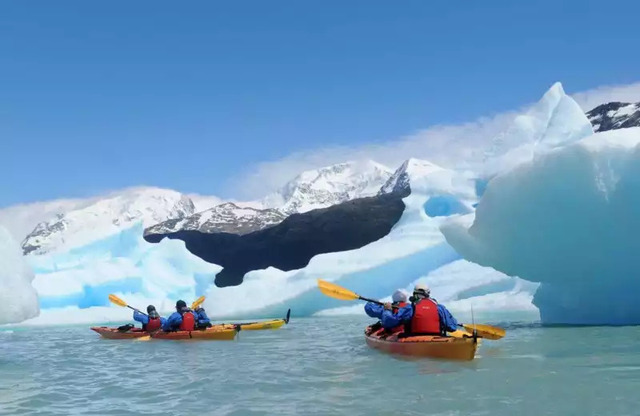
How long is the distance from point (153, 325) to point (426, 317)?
32.5ft

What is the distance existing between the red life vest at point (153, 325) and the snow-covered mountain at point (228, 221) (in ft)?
436

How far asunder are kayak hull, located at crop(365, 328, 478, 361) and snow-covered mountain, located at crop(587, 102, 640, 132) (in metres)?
38.8

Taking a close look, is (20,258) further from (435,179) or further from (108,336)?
(435,179)

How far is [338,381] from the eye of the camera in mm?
8109

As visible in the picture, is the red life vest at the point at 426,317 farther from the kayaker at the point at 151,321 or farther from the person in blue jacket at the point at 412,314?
the kayaker at the point at 151,321

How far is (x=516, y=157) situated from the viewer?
24.0 meters

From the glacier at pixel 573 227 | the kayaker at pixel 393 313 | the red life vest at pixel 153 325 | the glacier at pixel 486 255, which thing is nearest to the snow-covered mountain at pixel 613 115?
the glacier at pixel 486 255

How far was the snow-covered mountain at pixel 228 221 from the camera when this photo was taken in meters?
154

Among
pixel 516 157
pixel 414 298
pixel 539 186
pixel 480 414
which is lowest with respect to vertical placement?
pixel 480 414

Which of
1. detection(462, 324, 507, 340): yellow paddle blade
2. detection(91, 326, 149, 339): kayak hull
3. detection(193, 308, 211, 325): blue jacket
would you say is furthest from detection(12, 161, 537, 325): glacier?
detection(462, 324, 507, 340): yellow paddle blade

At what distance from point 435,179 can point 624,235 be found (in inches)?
841

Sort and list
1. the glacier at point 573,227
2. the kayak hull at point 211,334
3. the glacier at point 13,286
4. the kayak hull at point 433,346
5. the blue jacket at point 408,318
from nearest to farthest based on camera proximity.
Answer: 1. the kayak hull at point 433,346
2. the blue jacket at point 408,318
3. the glacier at point 13,286
4. the glacier at point 573,227
5. the kayak hull at point 211,334

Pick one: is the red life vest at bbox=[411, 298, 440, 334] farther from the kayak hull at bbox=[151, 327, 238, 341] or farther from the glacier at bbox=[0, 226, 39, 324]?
the glacier at bbox=[0, 226, 39, 324]

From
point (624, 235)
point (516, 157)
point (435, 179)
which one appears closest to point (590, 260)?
point (624, 235)
